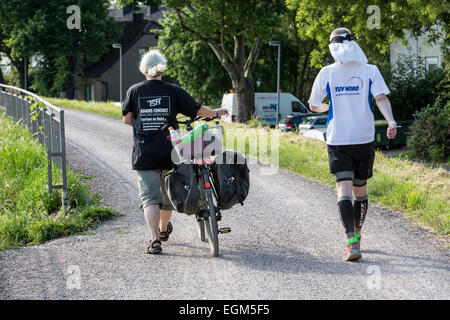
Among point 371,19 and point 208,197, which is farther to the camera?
point 371,19

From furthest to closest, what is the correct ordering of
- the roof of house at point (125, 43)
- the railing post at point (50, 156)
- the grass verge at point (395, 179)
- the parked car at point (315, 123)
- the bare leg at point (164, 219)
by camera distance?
the roof of house at point (125, 43) → the parked car at point (315, 123) → the railing post at point (50, 156) → the grass verge at point (395, 179) → the bare leg at point (164, 219)

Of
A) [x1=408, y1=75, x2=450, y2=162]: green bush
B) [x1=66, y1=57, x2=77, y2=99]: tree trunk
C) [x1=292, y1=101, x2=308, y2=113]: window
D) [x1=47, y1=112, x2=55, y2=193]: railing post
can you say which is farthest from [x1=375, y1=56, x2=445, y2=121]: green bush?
[x1=66, y1=57, x2=77, y2=99]: tree trunk

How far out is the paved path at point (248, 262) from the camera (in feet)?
15.8

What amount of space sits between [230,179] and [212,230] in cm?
49

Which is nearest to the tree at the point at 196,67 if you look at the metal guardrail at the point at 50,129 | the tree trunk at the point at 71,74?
the tree trunk at the point at 71,74

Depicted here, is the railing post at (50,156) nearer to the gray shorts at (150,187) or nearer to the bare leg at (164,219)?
the bare leg at (164,219)

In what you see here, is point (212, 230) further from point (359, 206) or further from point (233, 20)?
point (233, 20)

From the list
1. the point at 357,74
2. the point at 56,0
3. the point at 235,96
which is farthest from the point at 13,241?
the point at 56,0

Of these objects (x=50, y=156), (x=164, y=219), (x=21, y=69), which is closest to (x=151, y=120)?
(x=164, y=219)

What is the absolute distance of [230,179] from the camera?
584cm

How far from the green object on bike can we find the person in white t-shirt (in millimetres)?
1078

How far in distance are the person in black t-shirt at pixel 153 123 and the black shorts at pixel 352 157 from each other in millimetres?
1380
